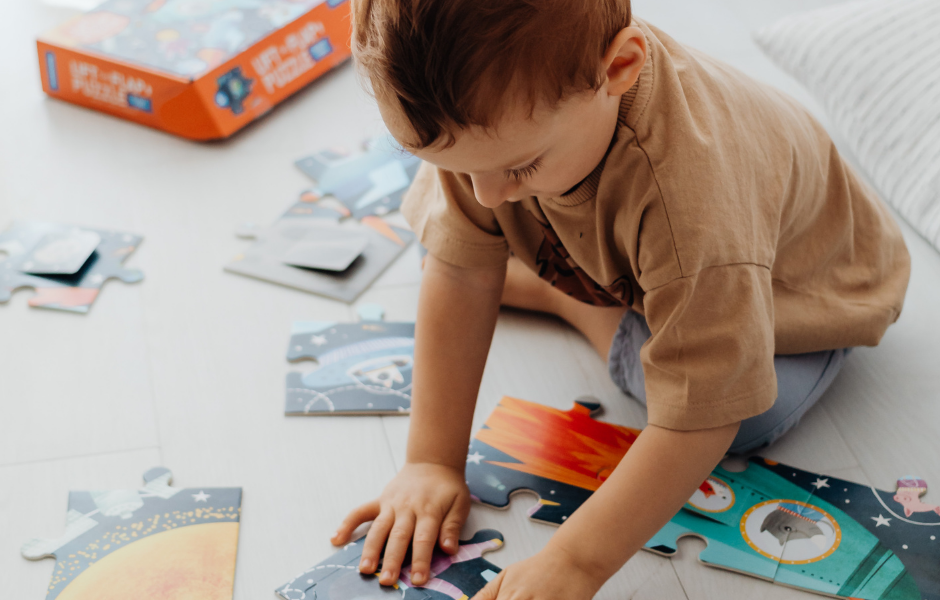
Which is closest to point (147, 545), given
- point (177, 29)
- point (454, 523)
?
point (454, 523)

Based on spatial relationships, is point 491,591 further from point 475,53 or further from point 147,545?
point 475,53

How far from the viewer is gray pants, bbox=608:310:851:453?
884 millimetres

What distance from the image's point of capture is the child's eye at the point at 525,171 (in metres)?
0.63

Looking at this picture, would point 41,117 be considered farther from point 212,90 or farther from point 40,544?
point 40,544

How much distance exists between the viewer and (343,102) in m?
1.57

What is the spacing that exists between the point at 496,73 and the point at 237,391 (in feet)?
1.99

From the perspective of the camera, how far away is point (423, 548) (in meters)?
0.80

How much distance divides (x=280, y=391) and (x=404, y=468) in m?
0.22

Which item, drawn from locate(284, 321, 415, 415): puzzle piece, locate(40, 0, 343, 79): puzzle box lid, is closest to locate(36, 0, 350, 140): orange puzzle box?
locate(40, 0, 343, 79): puzzle box lid

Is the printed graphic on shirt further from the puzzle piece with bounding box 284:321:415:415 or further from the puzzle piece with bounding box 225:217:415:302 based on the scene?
the puzzle piece with bounding box 225:217:415:302

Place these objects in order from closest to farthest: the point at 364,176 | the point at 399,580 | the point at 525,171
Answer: the point at 525,171
the point at 399,580
the point at 364,176

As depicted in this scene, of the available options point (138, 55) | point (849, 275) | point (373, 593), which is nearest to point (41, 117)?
point (138, 55)

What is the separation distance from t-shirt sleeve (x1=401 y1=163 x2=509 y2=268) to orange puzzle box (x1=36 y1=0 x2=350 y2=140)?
72cm

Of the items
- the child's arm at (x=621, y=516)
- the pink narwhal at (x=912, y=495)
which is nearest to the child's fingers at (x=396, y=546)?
the child's arm at (x=621, y=516)
